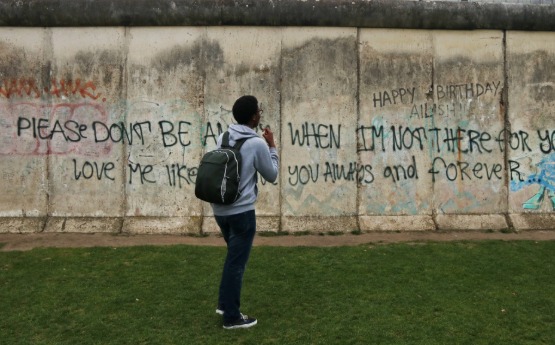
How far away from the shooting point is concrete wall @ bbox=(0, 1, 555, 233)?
29.4 ft

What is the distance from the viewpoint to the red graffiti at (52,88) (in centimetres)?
900

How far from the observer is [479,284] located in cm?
618

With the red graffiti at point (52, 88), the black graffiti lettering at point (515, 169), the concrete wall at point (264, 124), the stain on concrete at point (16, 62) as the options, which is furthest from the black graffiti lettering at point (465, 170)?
the stain on concrete at point (16, 62)

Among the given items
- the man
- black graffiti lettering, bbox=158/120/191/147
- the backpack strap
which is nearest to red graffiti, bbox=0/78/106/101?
black graffiti lettering, bbox=158/120/191/147

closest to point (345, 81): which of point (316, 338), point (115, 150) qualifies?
point (115, 150)

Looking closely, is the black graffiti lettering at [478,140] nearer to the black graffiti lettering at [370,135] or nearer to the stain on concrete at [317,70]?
the black graffiti lettering at [370,135]

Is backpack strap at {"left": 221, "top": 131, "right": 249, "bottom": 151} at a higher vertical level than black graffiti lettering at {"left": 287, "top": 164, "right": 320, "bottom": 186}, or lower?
higher

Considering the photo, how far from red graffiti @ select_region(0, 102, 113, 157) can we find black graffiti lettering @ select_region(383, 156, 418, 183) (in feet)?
15.4

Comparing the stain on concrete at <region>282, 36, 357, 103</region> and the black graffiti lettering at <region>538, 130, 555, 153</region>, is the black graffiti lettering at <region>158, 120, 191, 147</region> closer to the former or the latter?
the stain on concrete at <region>282, 36, 357, 103</region>

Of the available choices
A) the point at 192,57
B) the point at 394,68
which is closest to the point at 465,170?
the point at 394,68

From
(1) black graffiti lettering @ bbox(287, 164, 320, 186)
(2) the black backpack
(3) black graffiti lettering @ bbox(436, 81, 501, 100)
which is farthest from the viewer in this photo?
(3) black graffiti lettering @ bbox(436, 81, 501, 100)

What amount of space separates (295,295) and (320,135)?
3.87 metres

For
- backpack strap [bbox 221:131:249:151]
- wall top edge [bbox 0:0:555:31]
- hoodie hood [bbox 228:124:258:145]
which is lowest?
backpack strap [bbox 221:131:249:151]

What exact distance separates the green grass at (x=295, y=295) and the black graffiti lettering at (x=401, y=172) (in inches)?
60.4
